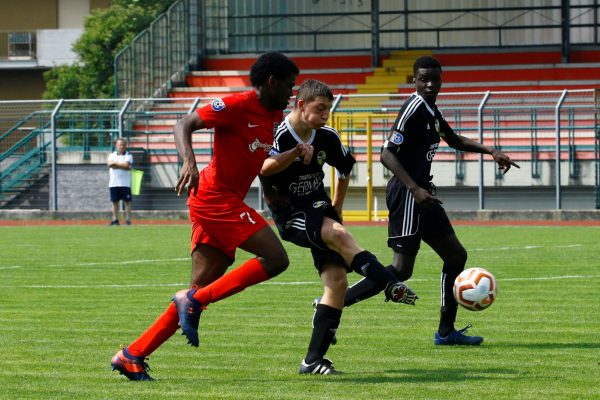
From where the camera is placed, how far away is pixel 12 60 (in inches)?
2509

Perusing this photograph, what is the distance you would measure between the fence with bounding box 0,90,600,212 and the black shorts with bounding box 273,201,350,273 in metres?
22.0

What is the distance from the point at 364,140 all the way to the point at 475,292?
23.1 meters

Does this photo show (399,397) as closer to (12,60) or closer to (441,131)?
(441,131)

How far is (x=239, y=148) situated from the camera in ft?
25.8

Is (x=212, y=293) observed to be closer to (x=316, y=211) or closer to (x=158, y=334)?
(x=158, y=334)

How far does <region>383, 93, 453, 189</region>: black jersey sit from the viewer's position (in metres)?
9.70

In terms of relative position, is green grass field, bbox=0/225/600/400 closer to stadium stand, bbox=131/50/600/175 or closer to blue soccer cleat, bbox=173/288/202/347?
blue soccer cleat, bbox=173/288/202/347

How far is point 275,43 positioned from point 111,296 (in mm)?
29311

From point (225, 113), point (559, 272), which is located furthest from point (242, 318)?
point (559, 272)

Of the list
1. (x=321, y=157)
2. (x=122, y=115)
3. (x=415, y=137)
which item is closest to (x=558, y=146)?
(x=122, y=115)

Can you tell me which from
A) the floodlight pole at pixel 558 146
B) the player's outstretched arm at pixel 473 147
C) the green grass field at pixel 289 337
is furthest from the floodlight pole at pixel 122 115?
the player's outstretched arm at pixel 473 147

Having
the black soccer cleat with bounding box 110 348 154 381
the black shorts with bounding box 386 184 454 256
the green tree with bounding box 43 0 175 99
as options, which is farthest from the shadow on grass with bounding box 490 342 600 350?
the green tree with bounding box 43 0 175 99

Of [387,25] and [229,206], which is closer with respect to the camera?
[229,206]

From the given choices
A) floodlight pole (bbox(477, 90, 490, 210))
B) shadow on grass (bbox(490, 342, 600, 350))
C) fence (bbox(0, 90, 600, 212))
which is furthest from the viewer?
fence (bbox(0, 90, 600, 212))
